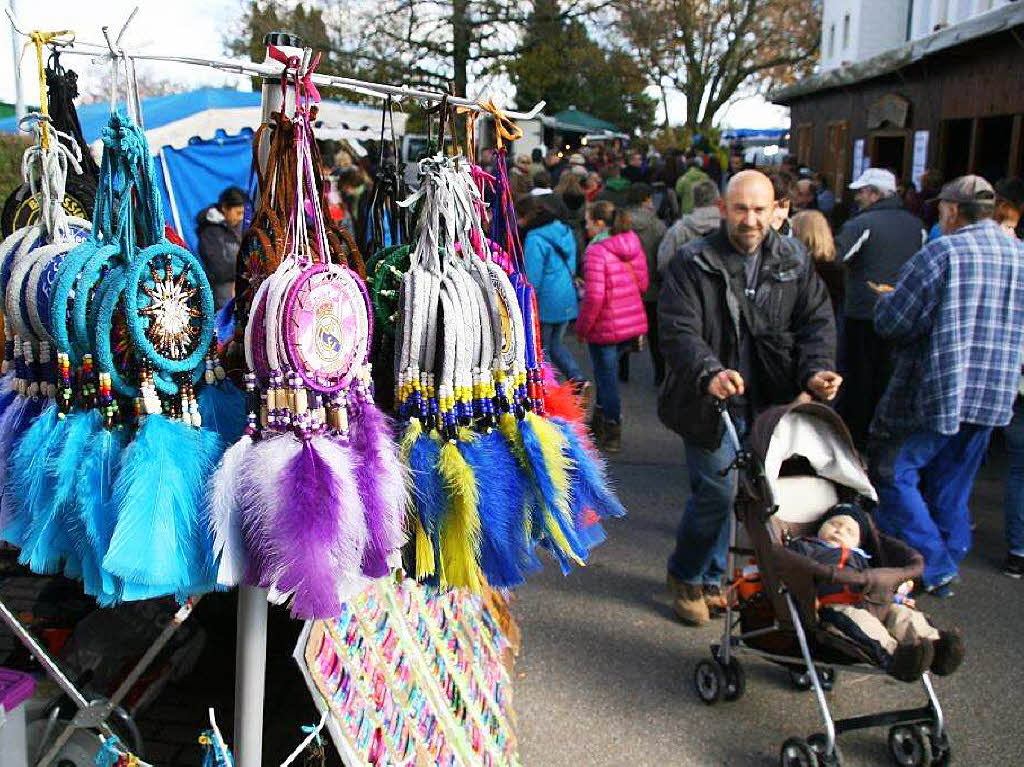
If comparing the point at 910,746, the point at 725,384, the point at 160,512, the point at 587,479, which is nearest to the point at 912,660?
the point at 910,746

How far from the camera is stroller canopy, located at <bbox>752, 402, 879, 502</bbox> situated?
12.1 feet

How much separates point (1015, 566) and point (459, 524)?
13.4 ft

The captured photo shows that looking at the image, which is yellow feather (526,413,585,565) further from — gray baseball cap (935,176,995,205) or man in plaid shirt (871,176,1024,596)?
gray baseball cap (935,176,995,205)

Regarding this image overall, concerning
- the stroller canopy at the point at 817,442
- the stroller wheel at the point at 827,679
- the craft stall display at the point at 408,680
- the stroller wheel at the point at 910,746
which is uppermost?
the stroller canopy at the point at 817,442

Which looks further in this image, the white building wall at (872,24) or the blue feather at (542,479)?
the white building wall at (872,24)

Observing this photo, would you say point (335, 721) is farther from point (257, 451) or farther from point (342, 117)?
point (342, 117)

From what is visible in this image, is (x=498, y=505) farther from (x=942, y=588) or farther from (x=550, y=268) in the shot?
(x=550, y=268)

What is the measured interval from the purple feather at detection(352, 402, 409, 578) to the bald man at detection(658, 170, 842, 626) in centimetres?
218

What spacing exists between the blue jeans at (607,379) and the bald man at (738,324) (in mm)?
2834

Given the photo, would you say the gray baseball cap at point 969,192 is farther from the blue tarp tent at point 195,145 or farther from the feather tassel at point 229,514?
the blue tarp tent at point 195,145

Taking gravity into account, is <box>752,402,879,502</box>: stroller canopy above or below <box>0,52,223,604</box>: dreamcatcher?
below

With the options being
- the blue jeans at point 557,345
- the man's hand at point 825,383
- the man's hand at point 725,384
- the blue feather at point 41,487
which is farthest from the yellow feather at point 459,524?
the blue jeans at point 557,345

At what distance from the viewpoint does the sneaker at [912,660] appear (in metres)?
2.99

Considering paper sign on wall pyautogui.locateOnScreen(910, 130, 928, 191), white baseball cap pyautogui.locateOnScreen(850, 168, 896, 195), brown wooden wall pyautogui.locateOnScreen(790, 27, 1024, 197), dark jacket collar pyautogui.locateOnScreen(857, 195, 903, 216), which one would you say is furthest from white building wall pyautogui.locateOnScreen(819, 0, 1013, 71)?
dark jacket collar pyautogui.locateOnScreen(857, 195, 903, 216)
